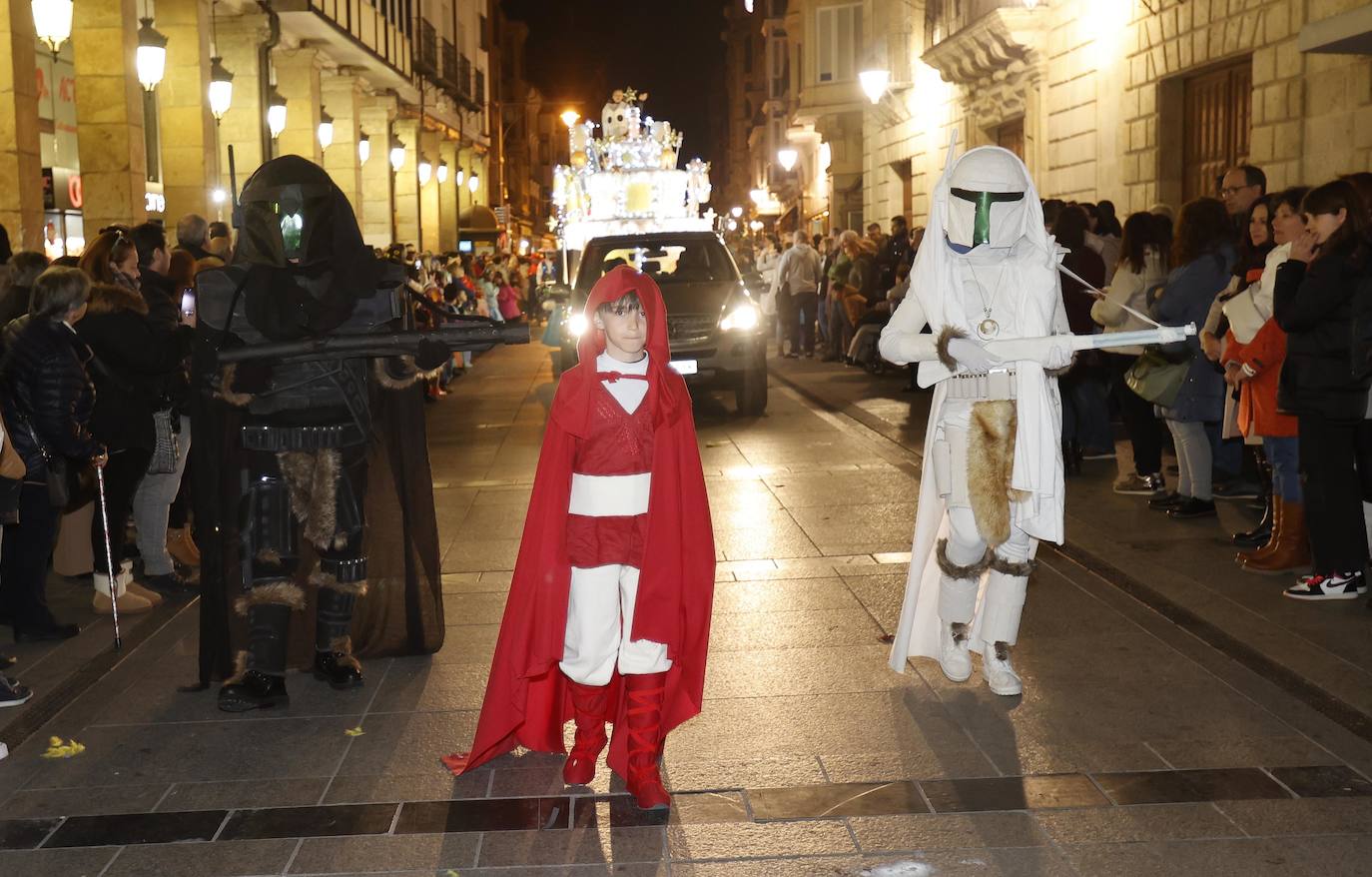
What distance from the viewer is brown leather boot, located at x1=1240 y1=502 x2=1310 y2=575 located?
291 inches

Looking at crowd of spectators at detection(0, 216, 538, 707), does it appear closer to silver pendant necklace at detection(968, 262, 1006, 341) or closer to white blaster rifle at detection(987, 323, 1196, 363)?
silver pendant necklace at detection(968, 262, 1006, 341)

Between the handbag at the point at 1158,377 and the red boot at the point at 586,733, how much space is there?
5.32 m

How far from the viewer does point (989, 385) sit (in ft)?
18.1

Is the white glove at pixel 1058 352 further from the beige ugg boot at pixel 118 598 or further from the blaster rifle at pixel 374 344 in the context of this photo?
the beige ugg boot at pixel 118 598

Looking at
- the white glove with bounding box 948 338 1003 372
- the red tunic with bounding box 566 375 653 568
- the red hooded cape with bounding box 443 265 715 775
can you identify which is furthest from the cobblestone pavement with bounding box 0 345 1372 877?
the white glove with bounding box 948 338 1003 372

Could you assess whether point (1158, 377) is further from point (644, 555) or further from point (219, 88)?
point (219, 88)

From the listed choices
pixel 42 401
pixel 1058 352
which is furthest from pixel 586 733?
pixel 42 401

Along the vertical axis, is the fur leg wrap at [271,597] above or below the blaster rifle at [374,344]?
below

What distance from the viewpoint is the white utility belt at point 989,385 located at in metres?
5.50

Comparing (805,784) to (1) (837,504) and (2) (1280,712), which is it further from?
(1) (837,504)

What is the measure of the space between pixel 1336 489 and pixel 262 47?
18868 mm

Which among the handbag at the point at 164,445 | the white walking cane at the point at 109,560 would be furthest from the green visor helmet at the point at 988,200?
the handbag at the point at 164,445

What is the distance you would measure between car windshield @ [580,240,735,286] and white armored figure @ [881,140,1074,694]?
10.5 metres

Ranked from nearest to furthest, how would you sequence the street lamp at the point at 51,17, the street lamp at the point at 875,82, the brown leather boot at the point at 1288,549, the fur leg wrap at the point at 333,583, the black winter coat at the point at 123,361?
the fur leg wrap at the point at 333,583 < the black winter coat at the point at 123,361 < the brown leather boot at the point at 1288,549 < the street lamp at the point at 51,17 < the street lamp at the point at 875,82
